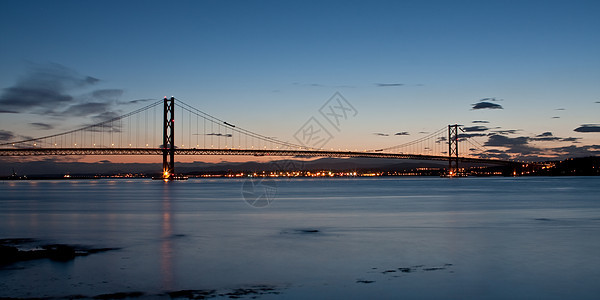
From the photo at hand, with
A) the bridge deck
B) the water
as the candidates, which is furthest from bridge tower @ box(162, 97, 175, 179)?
the water

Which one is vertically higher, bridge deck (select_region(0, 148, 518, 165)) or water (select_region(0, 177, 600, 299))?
bridge deck (select_region(0, 148, 518, 165))

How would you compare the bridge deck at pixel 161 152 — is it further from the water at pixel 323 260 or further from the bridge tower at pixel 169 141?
the water at pixel 323 260

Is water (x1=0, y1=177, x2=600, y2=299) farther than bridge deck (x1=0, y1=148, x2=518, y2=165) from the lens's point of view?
No

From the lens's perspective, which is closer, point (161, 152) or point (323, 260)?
point (323, 260)

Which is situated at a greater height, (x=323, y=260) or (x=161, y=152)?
(x=161, y=152)

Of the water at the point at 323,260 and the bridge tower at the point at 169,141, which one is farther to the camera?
the bridge tower at the point at 169,141


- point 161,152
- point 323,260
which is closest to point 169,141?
point 161,152

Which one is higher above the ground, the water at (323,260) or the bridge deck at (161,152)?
the bridge deck at (161,152)

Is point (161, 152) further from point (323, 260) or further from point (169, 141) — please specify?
point (323, 260)

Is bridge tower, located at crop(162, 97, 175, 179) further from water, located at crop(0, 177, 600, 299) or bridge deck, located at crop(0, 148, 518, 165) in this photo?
water, located at crop(0, 177, 600, 299)

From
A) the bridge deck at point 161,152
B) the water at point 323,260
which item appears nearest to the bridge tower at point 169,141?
the bridge deck at point 161,152

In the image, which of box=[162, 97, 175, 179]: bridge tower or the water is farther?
box=[162, 97, 175, 179]: bridge tower

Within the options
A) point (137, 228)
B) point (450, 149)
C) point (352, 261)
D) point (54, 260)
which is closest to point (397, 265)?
point (352, 261)
